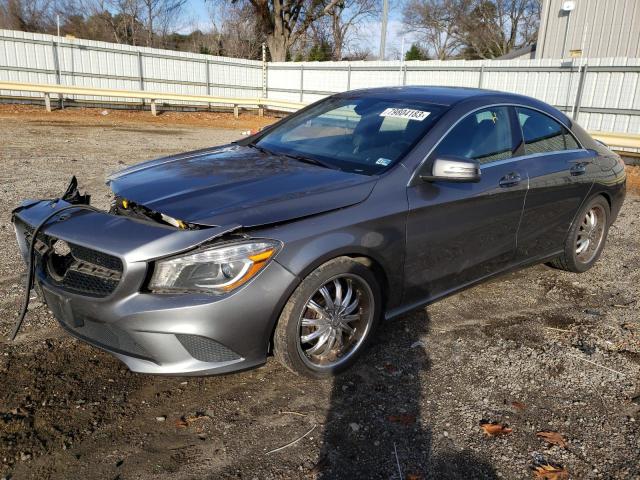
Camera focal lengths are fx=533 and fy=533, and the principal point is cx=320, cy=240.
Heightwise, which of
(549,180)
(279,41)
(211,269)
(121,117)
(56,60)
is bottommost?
(121,117)

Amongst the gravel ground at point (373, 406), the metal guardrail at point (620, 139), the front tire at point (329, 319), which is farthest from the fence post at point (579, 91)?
the front tire at point (329, 319)

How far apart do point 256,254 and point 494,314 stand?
2.37 m

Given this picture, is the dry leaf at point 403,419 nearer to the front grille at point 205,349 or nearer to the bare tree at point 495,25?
the front grille at point 205,349

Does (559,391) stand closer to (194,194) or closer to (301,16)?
(194,194)

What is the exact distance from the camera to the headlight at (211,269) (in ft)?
8.55

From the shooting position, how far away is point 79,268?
9.13 ft

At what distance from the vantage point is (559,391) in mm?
3209

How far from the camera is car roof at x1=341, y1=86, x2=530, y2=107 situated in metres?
3.94

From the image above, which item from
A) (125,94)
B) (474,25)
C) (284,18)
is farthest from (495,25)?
(125,94)

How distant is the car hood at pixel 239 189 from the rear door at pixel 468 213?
503 millimetres

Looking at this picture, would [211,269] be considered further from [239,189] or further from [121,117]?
[121,117]

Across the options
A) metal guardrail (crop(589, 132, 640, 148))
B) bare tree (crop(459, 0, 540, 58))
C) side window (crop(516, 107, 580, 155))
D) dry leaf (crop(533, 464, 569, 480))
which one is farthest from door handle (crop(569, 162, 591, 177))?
bare tree (crop(459, 0, 540, 58))

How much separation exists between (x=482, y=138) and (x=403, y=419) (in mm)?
2130

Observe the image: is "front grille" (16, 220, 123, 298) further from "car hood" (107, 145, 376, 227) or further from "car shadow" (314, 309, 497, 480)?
"car shadow" (314, 309, 497, 480)
